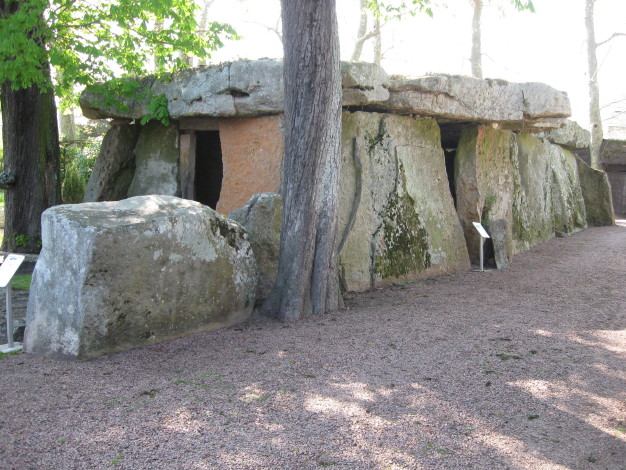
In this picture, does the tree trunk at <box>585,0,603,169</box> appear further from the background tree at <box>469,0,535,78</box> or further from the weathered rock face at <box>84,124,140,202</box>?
the weathered rock face at <box>84,124,140,202</box>

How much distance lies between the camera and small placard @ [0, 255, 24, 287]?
4411 millimetres

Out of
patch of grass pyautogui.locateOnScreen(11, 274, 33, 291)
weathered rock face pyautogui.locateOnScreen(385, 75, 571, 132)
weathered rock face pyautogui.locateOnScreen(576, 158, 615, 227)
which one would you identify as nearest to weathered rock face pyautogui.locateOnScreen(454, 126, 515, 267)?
weathered rock face pyautogui.locateOnScreen(385, 75, 571, 132)

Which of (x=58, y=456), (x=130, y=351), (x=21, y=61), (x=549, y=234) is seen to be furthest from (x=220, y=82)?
(x=549, y=234)

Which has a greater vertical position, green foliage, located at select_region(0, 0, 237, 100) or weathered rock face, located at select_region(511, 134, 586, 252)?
green foliage, located at select_region(0, 0, 237, 100)

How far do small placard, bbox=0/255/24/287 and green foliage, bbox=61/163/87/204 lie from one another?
6859mm

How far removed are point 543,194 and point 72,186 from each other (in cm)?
876

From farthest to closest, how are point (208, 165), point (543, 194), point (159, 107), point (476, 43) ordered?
point (476, 43), point (543, 194), point (208, 165), point (159, 107)

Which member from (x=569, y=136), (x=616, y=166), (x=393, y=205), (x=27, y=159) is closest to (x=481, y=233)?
(x=393, y=205)

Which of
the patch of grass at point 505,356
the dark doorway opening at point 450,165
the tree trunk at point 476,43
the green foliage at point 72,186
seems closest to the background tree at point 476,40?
the tree trunk at point 476,43

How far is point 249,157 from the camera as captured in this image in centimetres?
732

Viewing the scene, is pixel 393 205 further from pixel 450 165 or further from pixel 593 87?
pixel 593 87

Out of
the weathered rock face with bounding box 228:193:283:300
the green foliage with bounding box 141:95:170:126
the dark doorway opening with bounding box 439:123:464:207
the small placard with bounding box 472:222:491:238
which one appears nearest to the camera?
the weathered rock face with bounding box 228:193:283:300

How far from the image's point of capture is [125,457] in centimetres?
282

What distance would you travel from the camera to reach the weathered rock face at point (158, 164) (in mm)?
8602
